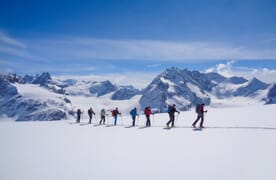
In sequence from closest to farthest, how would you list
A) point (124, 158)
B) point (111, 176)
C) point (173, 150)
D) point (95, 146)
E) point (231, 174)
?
point (231, 174) → point (111, 176) → point (124, 158) → point (173, 150) → point (95, 146)

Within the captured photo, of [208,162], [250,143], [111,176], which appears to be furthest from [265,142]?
[111,176]

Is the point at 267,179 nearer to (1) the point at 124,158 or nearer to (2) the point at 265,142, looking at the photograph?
(2) the point at 265,142

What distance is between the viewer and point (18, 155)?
15969mm

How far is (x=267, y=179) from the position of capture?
32.6 feet

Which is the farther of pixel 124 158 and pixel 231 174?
pixel 124 158

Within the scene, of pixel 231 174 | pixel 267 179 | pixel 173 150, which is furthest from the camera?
pixel 173 150

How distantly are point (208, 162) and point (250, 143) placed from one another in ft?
15.0

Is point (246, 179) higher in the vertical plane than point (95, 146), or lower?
higher

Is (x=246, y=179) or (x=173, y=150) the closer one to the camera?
(x=246, y=179)

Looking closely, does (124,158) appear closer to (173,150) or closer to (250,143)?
(173,150)

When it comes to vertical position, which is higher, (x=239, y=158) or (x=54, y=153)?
(x=239, y=158)

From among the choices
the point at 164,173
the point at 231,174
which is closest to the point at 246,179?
the point at 231,174

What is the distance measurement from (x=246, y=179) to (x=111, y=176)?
18.0 ft

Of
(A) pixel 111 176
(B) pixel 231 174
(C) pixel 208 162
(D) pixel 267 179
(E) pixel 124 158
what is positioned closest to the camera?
(D) pixel 267 179
